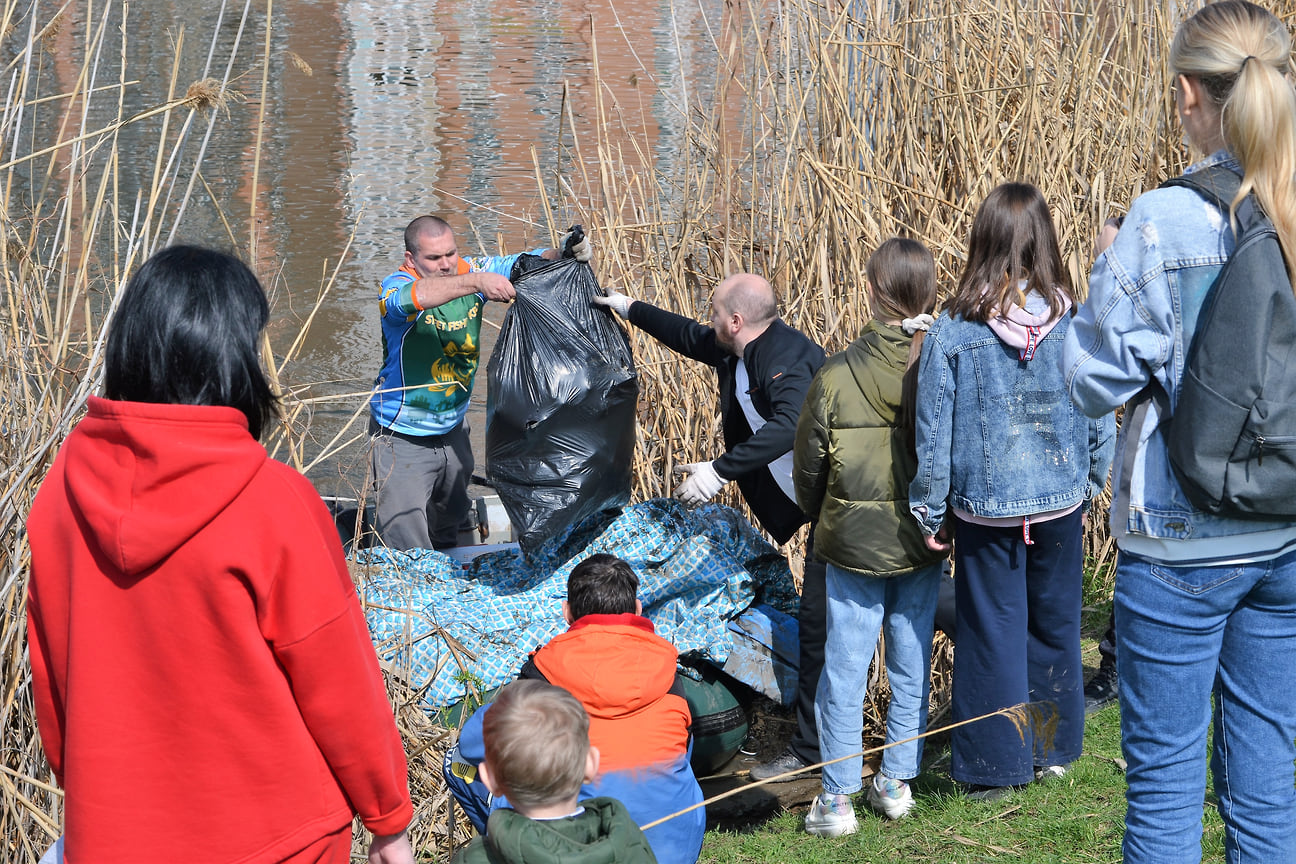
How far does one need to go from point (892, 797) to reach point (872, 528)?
73 centimetres

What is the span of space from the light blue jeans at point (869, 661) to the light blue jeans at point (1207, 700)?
1089 millimetres

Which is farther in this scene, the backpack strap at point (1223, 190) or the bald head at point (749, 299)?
the bald head at point (749, 299)

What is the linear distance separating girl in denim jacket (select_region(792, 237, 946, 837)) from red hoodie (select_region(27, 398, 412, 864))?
1696 millimetres

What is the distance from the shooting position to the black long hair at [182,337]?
1.53 metres

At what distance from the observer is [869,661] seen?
317 centimetres

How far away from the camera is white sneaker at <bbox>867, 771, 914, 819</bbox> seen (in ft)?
10.4

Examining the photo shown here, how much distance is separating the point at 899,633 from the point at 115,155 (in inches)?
88.4

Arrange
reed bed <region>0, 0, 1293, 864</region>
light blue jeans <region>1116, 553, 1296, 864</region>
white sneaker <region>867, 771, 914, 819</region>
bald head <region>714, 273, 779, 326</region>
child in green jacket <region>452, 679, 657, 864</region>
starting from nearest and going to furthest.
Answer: child in green jacket <region>452, 679, 657, 864</region>, light blue jeans <region>1116, 553, 1296, 864</region>, white sneaker <region>867, 771, 914, 819</region>, bald head <region>714, 273, 779, 326</region>, reed bed <region>0, 0, 1293, 864</region>

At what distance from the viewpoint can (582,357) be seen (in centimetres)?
362

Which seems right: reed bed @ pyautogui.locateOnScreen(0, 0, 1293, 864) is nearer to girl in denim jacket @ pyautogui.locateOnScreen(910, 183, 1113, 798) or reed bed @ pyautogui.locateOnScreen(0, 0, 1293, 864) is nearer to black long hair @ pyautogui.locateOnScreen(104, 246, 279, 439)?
girl in denim jacket @ pyautogui.locateOnScreen(910, 183, 1113, 798)

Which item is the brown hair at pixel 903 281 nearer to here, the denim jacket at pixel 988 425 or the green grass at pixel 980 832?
the denim jacket at pixel 988 425

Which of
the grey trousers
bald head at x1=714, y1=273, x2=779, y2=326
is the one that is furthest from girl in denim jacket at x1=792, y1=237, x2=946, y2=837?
the grey trousers

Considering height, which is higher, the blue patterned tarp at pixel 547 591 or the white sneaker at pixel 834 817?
the blue patterned tarp at pixel 547 591

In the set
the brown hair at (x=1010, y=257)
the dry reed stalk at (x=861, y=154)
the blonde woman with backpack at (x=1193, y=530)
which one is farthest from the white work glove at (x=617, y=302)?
the blonde woman with backpack at (x=1193, y=530)
